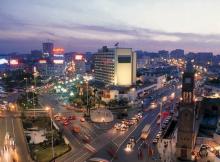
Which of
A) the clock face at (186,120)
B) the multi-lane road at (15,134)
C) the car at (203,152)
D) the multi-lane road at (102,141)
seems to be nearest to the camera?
the clock face at (186,120)

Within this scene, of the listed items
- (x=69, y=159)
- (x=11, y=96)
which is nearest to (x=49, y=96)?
(x=11, y=96)

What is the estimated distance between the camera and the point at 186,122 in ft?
132

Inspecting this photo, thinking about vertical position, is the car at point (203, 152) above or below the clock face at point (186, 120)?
below

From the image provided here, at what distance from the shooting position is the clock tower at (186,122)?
3962 cm

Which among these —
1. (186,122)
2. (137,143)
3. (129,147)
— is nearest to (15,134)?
(129,147)

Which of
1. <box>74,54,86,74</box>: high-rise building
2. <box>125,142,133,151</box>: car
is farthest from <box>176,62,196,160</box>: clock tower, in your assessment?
<box>74,54,86,74</box>: high-rise building

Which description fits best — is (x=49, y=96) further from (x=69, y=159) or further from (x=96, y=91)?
(x=69, y=159)

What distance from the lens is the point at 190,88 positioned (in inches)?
1580

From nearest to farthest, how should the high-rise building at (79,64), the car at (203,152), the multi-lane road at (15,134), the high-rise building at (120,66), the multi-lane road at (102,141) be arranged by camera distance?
the car at (203,152)
the multi-lane road at (15,134)
the multi-lane road at (102,141)
the high-rise building at (120,66)
the high-rise building at (79,64)

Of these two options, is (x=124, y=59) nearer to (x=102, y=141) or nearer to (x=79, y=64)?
(x=102, y=141)

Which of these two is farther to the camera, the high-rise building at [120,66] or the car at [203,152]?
the high-rise building at [120,66]

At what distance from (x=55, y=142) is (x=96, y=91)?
143 ft

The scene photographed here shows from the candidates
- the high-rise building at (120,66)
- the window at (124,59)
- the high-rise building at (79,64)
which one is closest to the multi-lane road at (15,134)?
the high-rise building at (120,66)

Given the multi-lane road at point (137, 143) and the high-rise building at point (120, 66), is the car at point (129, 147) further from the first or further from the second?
the high-rise building at point (120, 66)
